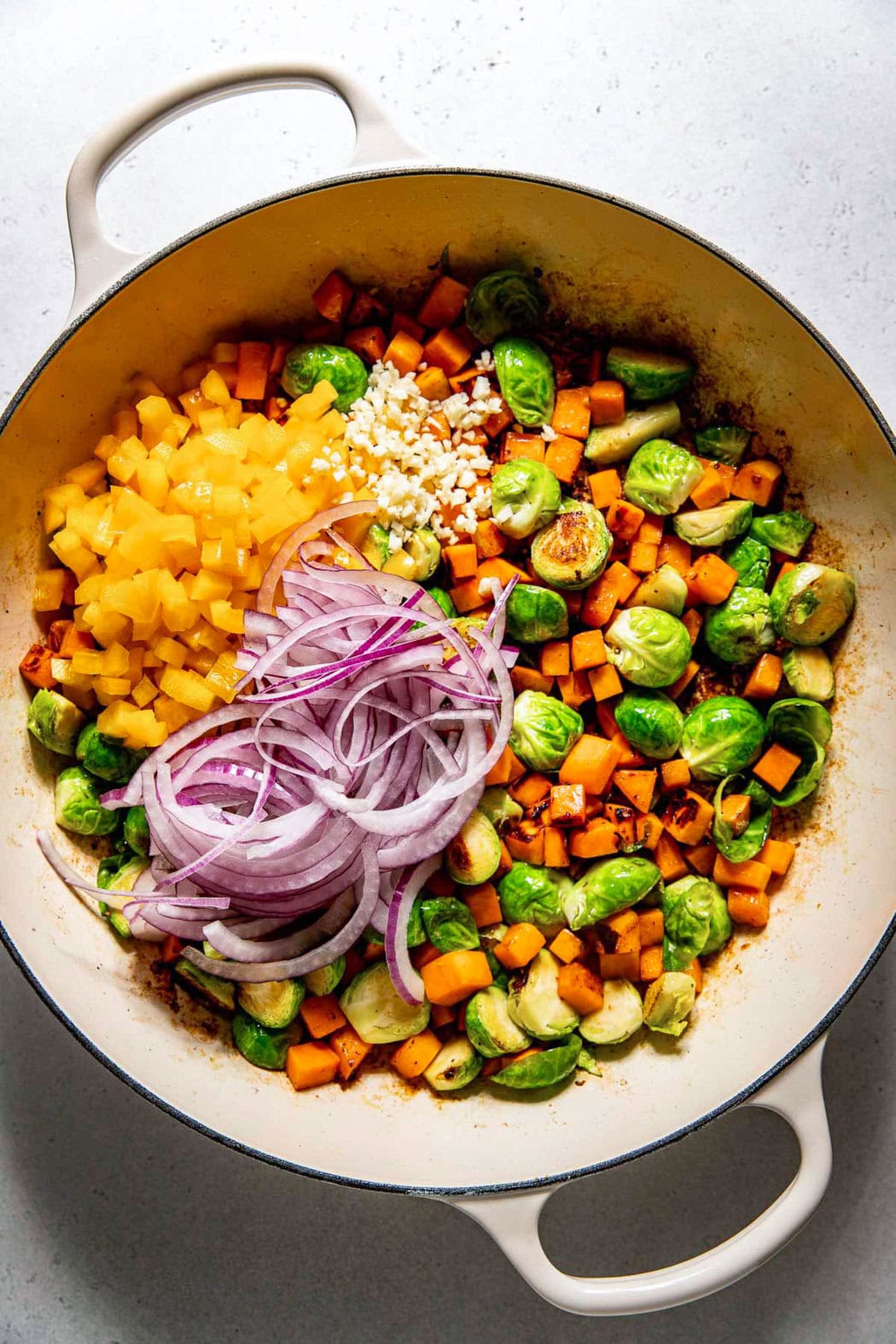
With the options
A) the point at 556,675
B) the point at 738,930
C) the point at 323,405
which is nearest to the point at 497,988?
the point at 738,930

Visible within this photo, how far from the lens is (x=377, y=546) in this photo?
244 centimetres

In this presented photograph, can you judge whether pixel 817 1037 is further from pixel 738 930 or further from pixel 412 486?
pixel 412 486

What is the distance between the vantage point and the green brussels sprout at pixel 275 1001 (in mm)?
2398

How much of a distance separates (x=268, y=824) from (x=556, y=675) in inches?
31.4

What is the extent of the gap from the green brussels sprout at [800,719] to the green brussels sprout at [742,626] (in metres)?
0.15

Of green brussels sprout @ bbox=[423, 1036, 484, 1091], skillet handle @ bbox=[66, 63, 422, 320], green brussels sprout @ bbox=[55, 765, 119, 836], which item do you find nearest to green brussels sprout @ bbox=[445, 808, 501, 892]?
green brussels sprout @ bbox=[423, 1036, 484, 1091]

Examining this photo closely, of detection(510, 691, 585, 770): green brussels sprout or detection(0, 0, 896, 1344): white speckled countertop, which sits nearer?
detection(510, 691, 585, 770): green brussels sprout

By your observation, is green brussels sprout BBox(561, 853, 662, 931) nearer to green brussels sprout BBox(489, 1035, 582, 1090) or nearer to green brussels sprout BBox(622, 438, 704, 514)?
green brussels sprout BBox(489, 1035, 582, 1090)

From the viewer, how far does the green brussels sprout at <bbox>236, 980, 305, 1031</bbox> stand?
7.87 feet

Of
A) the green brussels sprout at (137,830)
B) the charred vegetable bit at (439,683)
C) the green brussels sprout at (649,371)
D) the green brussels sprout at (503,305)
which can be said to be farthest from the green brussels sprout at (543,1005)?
the green brussels sprout at (503,305)

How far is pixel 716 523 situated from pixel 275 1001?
5.14 feet

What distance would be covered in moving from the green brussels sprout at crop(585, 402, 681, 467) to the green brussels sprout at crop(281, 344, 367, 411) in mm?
602

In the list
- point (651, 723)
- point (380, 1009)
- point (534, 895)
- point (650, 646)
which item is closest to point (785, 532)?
point (650, 646)

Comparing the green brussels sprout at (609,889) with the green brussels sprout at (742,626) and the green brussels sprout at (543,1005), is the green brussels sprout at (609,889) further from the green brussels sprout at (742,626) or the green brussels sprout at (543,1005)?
the green brussels sprout at (742,626)
